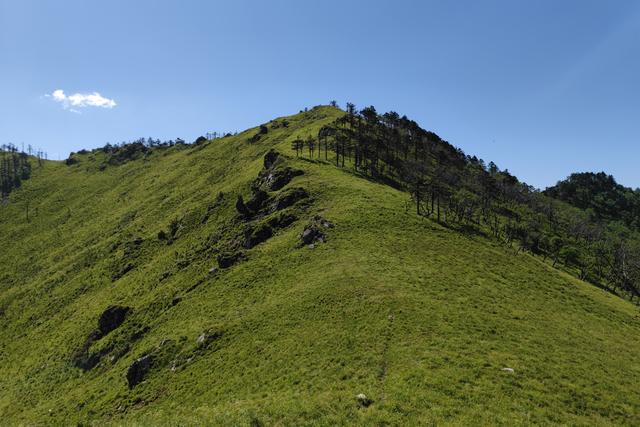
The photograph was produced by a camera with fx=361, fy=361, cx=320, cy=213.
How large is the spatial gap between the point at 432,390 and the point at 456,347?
7.09 m

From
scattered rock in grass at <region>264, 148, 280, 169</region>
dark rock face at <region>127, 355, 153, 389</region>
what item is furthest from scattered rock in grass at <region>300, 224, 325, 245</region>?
scattered rock in grass at <region>264, 148, 280, 169</region>

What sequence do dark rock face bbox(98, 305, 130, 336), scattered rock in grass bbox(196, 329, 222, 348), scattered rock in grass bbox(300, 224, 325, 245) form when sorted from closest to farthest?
scattered rock in grass bbox(196, 329, 222, 348) → dark rock face bbox(98, 305, 130, 336) → scattered rock in grass bbox(300, 224, 325, 245)

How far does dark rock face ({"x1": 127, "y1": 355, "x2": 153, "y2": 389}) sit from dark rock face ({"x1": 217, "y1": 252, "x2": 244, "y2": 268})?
21754mm

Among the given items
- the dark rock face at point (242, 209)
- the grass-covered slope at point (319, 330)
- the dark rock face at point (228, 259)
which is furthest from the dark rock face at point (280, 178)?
the dark rock face at point (228, 259)

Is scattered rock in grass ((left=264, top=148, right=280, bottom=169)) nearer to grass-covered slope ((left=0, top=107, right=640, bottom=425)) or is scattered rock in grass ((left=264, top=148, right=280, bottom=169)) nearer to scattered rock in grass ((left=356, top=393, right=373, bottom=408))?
grass-covered slope ((left=0, top=107, right=640, bottom=425))

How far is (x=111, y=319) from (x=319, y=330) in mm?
41267

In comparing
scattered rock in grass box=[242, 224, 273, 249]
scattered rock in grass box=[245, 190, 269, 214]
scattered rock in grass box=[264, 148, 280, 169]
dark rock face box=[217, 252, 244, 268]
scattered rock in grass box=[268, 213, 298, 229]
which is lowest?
dark rock face box=[217, 252, 244, 268]

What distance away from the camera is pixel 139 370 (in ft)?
136

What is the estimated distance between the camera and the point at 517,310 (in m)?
42.7

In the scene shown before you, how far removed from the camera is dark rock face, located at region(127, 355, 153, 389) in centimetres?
4044

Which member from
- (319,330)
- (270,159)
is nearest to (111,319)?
(319,330)

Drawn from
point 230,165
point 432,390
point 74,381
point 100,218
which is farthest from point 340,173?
point 100,218

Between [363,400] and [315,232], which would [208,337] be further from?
[315,232]

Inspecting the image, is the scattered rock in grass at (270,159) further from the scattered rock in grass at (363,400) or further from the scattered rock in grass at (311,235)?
the scattered rock in grass at (363,400)
